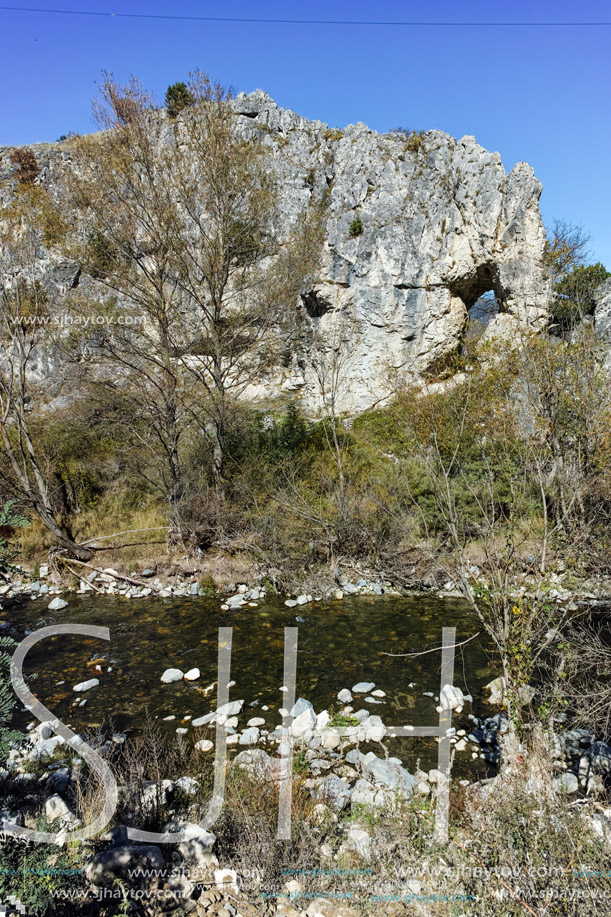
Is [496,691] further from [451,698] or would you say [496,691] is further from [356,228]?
[356,228]

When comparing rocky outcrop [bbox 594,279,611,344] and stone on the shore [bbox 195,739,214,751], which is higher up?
rocky outcrop [bbox 594,279,611,344]

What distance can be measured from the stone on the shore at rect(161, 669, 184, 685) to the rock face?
1359 centimetres

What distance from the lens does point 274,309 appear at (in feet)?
39.4

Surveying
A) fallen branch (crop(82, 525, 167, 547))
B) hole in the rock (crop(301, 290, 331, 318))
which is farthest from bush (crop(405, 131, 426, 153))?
fallen branch (crop(82, 525, 167, 547))

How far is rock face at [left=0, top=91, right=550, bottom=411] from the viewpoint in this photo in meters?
18.5

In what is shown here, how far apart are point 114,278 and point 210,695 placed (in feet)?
29.8

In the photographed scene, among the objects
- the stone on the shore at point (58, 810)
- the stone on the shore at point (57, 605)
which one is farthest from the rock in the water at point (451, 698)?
the stone on the shore at point (57, 605)

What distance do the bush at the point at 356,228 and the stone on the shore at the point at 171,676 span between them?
740 inches

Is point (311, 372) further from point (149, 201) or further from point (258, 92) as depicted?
point (258, 92)

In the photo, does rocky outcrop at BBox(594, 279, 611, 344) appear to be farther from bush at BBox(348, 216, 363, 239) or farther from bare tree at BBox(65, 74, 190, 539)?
bare tree at BBox(65, 74, 190, 539)

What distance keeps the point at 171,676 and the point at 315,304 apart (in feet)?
58.2

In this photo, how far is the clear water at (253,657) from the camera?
5406mm

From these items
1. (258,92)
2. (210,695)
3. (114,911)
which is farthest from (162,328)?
(258,92)

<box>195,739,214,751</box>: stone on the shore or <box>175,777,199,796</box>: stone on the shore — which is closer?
<box>175,777,199,796</box>: stone on the shore
